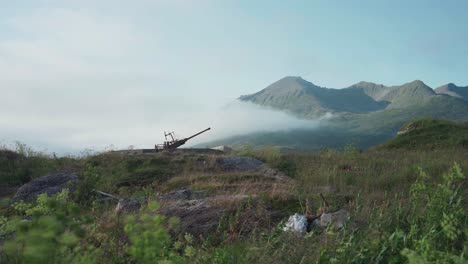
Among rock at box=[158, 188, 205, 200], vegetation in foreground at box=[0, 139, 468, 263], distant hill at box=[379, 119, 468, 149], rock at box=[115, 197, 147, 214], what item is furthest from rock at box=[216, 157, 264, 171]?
distant hill at box=[379, 119, 468, 149]

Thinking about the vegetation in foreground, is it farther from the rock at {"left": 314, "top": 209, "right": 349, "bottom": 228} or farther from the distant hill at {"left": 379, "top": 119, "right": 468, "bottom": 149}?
the distant hill at {"left": 379, "top": 119, "right": 468, "bottom": 149}

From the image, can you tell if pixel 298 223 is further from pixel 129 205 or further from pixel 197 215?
pixel 129 205

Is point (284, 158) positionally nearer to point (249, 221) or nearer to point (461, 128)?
point (249, 221)

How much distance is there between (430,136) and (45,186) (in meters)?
26.5

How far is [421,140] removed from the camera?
2930 cm

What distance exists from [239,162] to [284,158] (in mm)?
2309

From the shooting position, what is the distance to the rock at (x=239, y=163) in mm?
17203

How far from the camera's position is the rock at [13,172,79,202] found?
38.9ft

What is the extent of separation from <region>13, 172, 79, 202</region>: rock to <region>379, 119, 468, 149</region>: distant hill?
2170cm

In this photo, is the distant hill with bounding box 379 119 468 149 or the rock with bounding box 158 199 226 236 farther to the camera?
the distant hill with bounding box 379 119 468 149

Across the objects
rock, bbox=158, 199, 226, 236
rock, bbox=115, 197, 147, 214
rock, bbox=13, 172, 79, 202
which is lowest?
rock, bbox=158, 199, 226, 236

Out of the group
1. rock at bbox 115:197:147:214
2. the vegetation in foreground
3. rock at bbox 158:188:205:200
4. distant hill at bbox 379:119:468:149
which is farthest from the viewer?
distant hill at bbox 379:119:468:149

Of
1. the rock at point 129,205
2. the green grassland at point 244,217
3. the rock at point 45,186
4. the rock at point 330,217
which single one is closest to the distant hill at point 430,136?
the green grassland at point 244,217

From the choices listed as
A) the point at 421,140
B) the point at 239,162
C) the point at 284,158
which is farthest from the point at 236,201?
the point at 421,140
